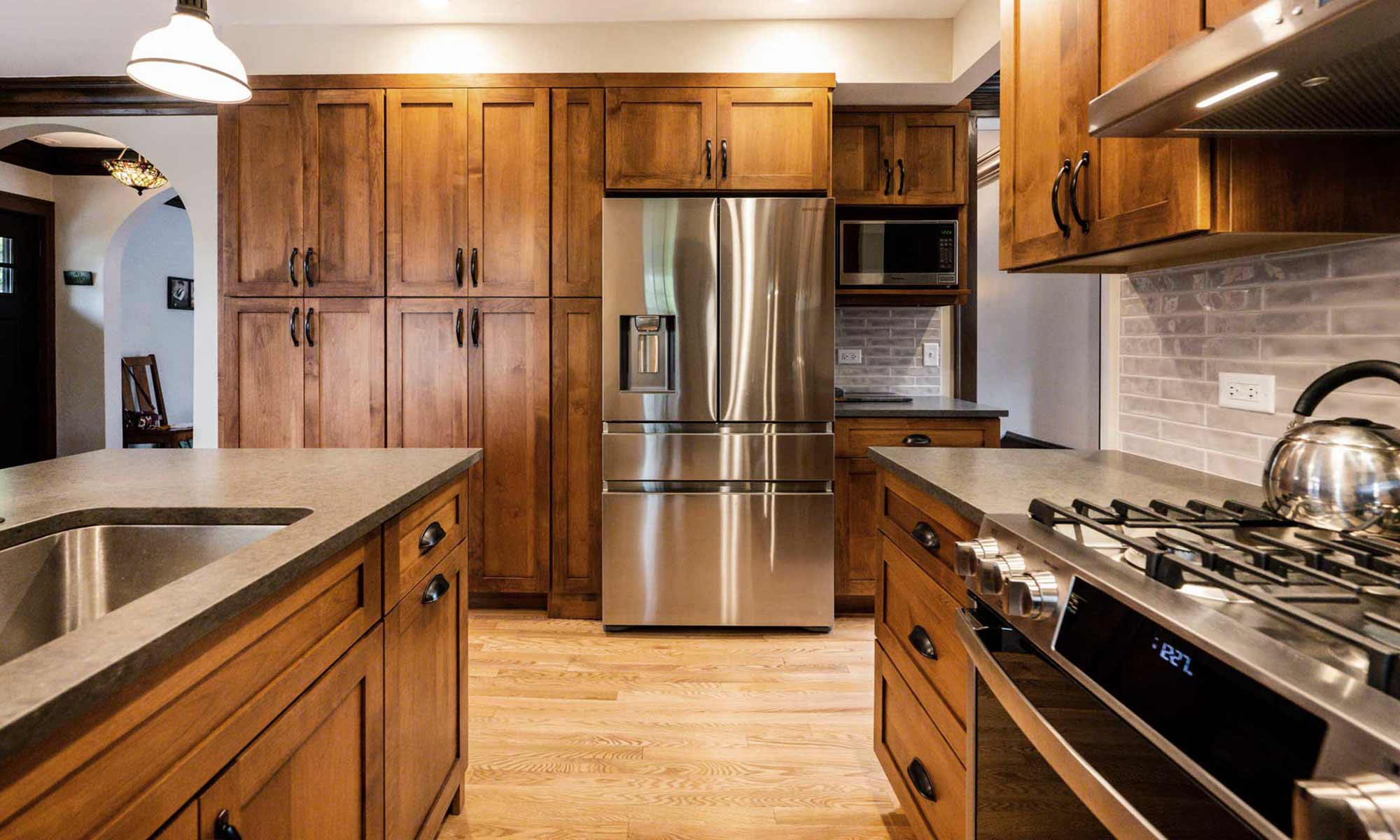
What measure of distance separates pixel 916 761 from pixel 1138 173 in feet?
4.07

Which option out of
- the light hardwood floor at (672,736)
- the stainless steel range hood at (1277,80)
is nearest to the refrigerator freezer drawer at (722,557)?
the light hardwood floor at (672,736)

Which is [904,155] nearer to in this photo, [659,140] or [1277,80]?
[659,140]

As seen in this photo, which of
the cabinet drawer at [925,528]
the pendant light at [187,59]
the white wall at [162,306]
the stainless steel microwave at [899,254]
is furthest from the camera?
the white wall at [162,306]

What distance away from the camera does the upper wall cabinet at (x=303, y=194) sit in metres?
3.27

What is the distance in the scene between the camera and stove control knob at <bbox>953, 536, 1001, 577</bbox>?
110 centimetres

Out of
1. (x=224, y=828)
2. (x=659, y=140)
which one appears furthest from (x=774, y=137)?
(x=224, y=828)

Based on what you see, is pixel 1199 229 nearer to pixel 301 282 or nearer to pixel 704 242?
pixel 704 242

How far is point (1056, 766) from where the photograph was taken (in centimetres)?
90

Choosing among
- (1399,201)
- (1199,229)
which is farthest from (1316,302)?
(1199,229)

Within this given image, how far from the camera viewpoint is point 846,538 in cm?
330

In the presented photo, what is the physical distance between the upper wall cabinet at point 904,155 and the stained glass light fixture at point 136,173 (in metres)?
4.20

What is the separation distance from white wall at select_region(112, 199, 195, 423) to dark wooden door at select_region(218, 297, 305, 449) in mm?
4029

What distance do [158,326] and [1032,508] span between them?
821 centimetres

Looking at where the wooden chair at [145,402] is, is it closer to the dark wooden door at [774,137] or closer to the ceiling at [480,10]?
the ceiling at [480,10]
